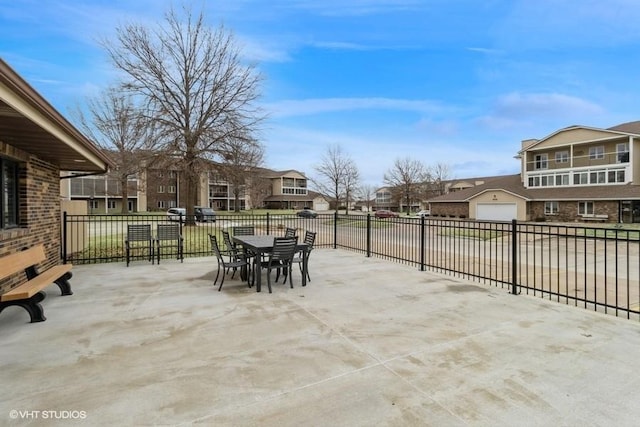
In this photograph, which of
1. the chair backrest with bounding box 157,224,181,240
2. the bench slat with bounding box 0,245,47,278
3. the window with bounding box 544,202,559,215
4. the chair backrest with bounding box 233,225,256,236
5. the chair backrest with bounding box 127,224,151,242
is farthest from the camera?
the window with bounding box 544,202,559,215

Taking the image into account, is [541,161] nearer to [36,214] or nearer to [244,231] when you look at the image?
[244,231]

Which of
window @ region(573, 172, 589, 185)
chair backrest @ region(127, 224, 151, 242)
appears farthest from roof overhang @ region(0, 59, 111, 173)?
window @ region(573, 172, 589, 185)

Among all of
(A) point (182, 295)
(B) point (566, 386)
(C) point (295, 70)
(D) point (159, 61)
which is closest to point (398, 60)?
(C) point (295, 70)

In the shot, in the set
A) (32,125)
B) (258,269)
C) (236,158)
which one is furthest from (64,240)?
(236,158)

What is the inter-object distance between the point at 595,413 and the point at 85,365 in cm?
470

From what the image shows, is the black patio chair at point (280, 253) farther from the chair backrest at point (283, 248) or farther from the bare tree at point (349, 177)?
the bare tree at point (349, 177)

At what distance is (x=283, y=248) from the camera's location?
6.83 meters

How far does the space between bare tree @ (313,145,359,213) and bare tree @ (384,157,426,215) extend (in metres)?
12.4

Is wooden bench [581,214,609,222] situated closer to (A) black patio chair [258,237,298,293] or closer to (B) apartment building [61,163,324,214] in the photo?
(B) apartment building [61,163,324,214]

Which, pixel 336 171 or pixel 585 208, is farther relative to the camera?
pixel 336 171

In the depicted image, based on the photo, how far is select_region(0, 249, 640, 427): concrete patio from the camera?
2.74 m

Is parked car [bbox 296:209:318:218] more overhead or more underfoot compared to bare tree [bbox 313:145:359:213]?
more underfoot

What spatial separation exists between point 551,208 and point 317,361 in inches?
1590

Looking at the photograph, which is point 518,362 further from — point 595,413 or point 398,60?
point 398,60
